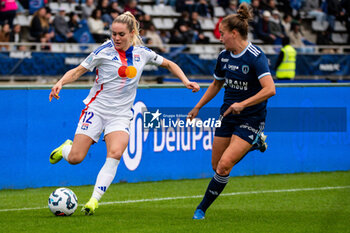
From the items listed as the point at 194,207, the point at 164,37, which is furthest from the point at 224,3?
the point at 194,207

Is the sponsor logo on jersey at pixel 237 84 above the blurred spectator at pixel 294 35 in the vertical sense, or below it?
above

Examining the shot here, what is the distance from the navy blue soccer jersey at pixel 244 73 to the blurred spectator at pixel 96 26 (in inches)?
427

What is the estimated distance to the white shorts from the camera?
7.93 meters

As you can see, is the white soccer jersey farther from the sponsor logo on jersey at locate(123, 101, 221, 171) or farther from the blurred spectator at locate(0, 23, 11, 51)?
the blurred spectator at locate(0, 23, 11, 51)

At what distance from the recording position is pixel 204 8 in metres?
22.2

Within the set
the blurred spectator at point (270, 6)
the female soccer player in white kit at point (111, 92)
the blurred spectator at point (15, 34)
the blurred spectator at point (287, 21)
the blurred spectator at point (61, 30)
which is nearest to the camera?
the female soccer player in white kit at point (111, 92)

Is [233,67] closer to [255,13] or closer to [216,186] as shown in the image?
[216,186]

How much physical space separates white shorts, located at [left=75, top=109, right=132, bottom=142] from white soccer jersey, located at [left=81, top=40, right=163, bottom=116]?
2.2 inches

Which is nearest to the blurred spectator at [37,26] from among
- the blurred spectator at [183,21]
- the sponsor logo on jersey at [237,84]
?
the blurred spectator at [183,21]

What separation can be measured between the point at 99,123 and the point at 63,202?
0.95 m

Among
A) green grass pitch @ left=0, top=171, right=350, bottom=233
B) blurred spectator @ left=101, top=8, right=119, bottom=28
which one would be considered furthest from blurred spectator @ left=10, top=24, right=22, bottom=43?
green grass pitch @ left=0, top=171, right=350, bottom=233

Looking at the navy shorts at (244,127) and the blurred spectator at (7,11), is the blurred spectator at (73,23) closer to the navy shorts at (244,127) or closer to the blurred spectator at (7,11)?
the blurred spectator at (7,11)

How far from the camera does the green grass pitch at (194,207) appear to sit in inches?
288

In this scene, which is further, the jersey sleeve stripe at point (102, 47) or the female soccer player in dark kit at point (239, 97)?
the jersey sleeve stripe at point (102, 47)
